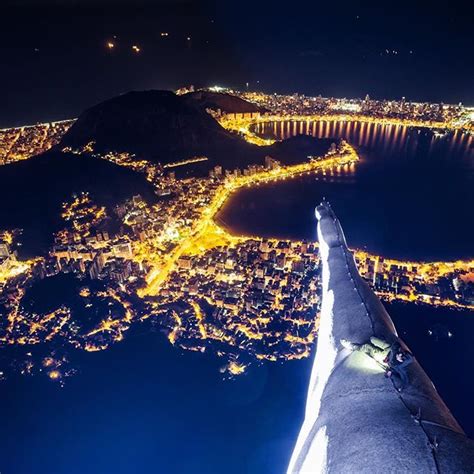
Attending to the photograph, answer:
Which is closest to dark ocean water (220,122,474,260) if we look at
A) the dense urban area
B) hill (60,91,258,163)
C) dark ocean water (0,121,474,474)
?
the dense urban area

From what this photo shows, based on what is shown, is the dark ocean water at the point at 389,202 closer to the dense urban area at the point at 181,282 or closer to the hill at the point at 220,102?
the dense urban area at the point at 181,282

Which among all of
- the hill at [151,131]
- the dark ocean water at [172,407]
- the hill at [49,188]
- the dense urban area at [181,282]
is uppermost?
the hill at [151,131]

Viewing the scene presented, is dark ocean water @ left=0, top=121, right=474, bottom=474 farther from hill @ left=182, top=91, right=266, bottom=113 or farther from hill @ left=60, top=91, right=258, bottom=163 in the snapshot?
hill @ left=182, top=91, right=266, bottom=113

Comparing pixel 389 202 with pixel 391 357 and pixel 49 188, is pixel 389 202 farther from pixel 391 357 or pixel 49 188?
pixel 391 357

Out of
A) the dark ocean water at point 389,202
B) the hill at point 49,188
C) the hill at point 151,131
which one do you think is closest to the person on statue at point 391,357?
the dark ocean water at point 389,202

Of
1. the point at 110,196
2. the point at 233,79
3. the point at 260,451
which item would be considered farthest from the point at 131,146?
the point at 233,79

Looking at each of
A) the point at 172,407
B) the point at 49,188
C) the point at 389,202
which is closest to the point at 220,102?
the point at 389,202
